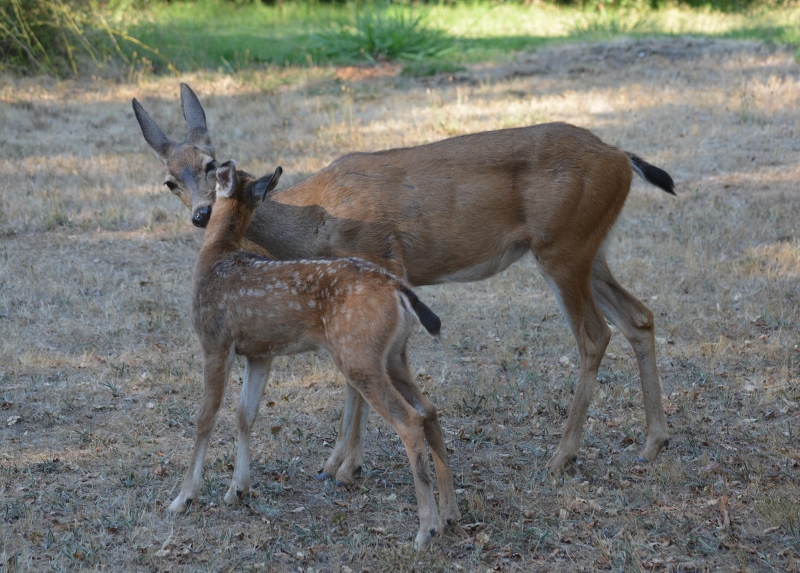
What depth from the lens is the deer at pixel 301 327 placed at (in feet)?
16.1

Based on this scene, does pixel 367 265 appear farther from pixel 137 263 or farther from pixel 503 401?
pixel 137 263

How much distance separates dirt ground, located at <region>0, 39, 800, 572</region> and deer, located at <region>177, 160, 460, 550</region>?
1.08 feet

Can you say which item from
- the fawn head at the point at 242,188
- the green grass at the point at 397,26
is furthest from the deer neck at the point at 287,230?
the green grass at the point at 397,26

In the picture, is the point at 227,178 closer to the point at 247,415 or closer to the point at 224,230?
the point at 224,230

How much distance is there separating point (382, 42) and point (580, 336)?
12.9m

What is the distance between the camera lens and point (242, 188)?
5.88m

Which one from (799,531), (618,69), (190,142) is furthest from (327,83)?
(799,531)

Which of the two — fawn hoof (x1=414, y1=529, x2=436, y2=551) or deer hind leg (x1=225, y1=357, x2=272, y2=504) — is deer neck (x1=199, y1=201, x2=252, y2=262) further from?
fawn hoof (x1=414, y1=529, x2=436, y2=551)

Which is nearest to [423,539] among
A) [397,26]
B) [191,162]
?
[191,162]

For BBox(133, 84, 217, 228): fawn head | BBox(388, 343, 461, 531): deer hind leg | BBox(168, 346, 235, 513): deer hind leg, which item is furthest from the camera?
BBox(133, 84, 217, 228): fawn head

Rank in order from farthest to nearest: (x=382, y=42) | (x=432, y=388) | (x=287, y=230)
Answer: (x=382, y=42) < (x=432, y=388) < (x=287, y=230)

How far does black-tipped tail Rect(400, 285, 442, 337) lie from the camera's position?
4.70 metres

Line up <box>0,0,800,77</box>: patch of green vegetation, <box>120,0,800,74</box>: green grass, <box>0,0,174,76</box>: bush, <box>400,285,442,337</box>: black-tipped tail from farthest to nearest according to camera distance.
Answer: <box>120,0,800,74</box>: green grass, <box>0,0,800,77</box>: patch of green vegetation, <box>0,0,174,76</box>: bush, <box>400,285,442,337</box>: black-tipped tail

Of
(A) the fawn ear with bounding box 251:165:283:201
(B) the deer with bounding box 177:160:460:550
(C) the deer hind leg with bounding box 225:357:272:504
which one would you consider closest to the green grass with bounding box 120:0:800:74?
(A) the fawn ear with bounding box 251:165:283:201
